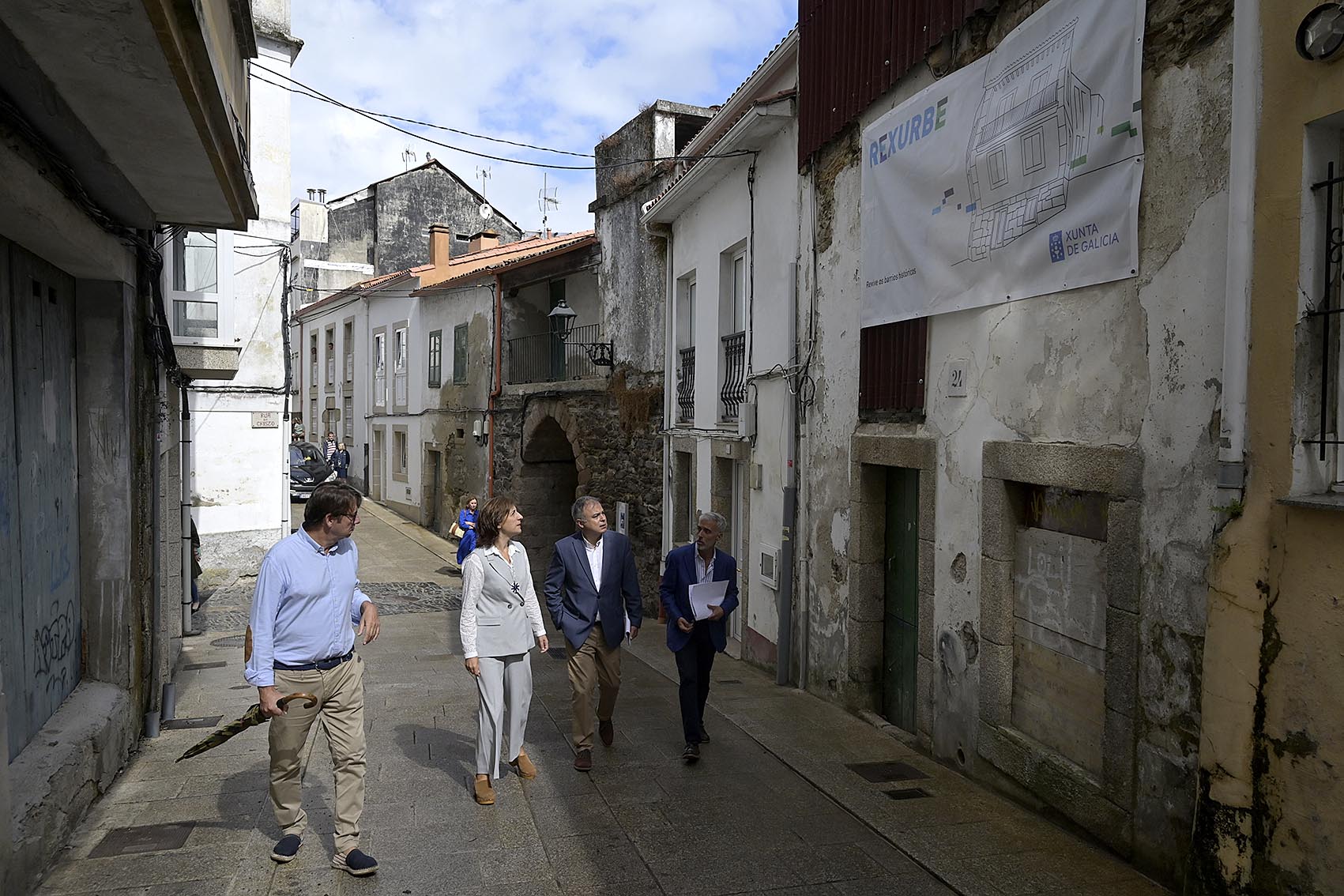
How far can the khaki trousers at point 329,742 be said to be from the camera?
4.29 metres

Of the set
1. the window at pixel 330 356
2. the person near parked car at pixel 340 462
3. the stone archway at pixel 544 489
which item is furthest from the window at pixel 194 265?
the window at pixel 330 356

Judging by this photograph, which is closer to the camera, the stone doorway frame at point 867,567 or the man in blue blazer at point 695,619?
the man in blue blazer at point 695,619

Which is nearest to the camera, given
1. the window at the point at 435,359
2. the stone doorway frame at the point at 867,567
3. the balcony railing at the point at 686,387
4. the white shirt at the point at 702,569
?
the white shirt at the point at 702,569

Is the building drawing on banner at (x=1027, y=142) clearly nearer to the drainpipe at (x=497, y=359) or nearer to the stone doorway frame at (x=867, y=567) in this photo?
the stone doorway frame at (x=867, y=567)

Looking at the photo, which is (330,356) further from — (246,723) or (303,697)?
(303,697)

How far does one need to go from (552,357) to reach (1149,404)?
15484 millimetres

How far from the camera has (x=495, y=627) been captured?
5.33 metres

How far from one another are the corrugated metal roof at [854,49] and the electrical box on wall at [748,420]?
8.21 feet

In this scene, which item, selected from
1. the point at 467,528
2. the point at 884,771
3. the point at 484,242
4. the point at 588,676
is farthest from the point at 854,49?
the point at 484,242

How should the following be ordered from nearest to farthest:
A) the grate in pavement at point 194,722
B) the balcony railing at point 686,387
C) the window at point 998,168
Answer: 1. the window at point 998,168
2. the grate in pavement at point 194,722
3. the balcony railing at point 686,387

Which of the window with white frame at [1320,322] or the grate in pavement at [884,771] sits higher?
the window with white frame at [1320,322]

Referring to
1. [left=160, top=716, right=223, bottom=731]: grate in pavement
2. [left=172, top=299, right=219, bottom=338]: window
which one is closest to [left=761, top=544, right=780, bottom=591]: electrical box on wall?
[left=160, top=716, right=223, bottom=731]: grate in pavement

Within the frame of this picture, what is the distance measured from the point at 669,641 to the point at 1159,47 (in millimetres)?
4148

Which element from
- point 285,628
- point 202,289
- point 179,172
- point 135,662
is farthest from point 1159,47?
point 202,289
